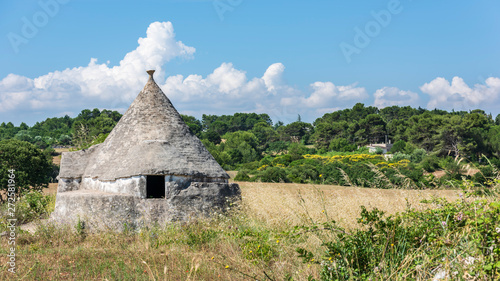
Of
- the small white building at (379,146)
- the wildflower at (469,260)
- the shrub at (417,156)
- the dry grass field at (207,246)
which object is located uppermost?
the small white building at (379,146)

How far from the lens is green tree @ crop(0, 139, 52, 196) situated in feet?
68.9

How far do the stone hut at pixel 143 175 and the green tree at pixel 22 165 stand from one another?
1150 cm

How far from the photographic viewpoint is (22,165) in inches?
844

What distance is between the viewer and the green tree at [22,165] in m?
21.0

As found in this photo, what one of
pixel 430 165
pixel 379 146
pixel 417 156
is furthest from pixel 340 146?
pixel 430 165

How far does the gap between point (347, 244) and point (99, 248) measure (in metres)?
5.55

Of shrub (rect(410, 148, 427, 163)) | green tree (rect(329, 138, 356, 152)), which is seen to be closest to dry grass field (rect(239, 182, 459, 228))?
shrub (rect(410, 148, 427, 163))

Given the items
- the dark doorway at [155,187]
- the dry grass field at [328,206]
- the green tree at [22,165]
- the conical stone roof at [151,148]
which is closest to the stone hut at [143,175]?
the conical stone roof at [151,148]

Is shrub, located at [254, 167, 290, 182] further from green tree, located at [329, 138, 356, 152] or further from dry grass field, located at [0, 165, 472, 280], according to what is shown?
green tree, located at [329, 138, 356, 152]

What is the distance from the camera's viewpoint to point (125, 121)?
11656mm

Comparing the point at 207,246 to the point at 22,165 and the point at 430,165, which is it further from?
the point at 430,165

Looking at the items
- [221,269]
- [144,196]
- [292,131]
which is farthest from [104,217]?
[292,131]

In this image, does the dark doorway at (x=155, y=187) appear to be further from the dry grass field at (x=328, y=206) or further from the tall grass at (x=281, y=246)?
the dry grass field at (x=328, y=206)

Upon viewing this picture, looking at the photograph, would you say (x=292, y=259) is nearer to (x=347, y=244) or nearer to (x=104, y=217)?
(x=347, y=244)
